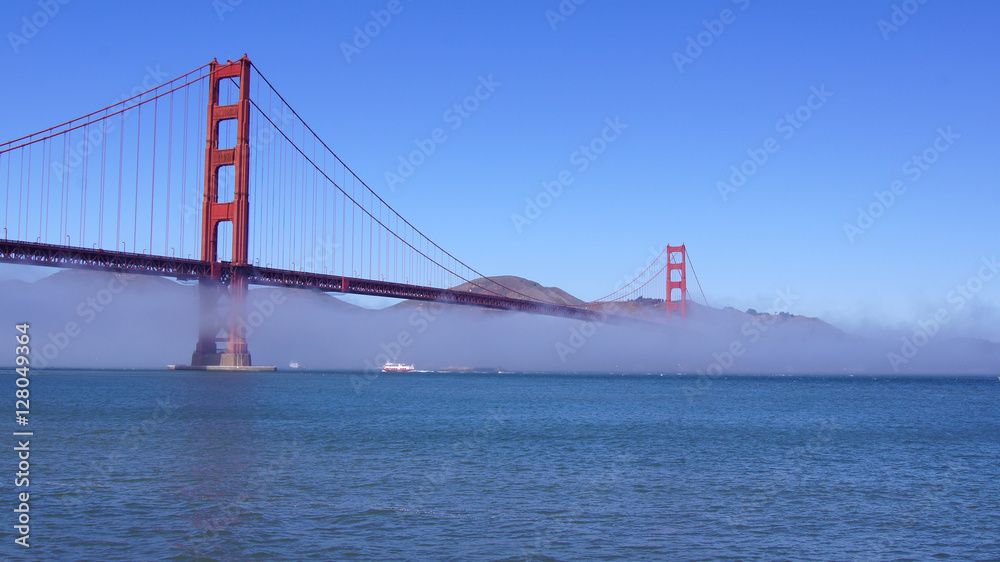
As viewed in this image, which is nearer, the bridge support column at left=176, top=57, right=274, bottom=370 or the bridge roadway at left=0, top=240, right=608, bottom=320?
the bridge roadway at left=0, top=240, right=608, bottom=320

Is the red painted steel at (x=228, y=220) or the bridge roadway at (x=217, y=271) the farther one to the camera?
the red painted steel at (x=228, y=220)

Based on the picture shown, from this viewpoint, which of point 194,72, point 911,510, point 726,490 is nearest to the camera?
point 911,510

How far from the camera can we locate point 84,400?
40.2 metres

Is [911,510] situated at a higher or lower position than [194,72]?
lower

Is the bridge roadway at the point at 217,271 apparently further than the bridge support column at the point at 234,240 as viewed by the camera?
No

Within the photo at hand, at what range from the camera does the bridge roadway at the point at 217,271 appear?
172 feet

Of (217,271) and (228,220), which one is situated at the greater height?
(228,220)

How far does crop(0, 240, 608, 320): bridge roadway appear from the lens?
5250 cm

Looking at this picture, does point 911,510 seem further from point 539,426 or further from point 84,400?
point 84,400

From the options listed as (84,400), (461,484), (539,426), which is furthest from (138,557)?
(84,400)

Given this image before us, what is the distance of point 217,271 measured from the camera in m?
61.7

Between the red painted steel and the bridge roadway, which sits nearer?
the bridge roadway

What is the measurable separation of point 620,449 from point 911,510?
8825 millimetres

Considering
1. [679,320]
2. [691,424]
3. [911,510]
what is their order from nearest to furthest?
[911,510] < [691,424] < [679,320]
